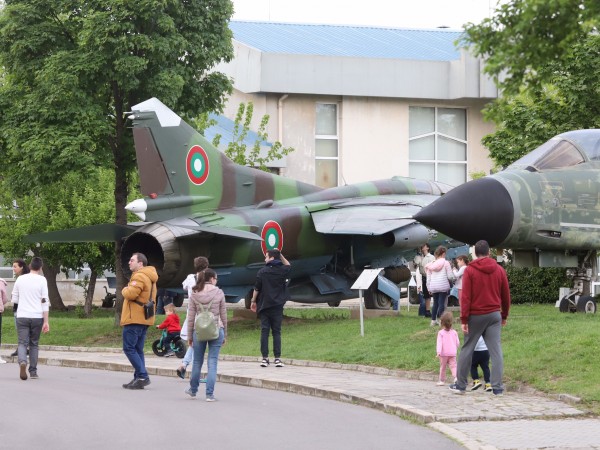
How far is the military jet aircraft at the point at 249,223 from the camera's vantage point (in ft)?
83.4

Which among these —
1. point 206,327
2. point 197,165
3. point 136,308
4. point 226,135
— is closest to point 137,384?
point 136,308

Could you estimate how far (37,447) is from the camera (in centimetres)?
1155

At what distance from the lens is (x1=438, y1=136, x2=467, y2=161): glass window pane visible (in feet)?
174

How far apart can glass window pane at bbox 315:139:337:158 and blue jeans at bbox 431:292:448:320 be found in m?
29.1

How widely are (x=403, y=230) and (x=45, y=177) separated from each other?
27.3ft

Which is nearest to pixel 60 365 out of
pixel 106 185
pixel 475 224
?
pixel 475 224

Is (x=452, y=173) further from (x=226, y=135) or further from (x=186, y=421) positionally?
(x=186, y=421)

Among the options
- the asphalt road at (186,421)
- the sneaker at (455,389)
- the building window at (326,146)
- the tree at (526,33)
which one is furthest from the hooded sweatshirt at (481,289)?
the building window at (326,146)

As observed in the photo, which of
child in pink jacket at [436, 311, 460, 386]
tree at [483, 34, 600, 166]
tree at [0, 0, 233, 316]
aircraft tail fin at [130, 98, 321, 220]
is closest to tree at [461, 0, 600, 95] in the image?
child in pink jacket at [436, 311, 460, 386]

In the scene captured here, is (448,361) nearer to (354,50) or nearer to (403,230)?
(403,230)

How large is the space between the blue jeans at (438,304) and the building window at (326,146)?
2874 centimetres

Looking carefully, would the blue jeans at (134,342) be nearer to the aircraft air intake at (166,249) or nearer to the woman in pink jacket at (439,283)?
the woman in pink jacket at (439,283)

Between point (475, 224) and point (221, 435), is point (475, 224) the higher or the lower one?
the higher one

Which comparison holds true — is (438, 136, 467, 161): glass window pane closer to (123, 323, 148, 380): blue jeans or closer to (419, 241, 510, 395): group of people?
(123, 323, 148, 380): blue jeans
